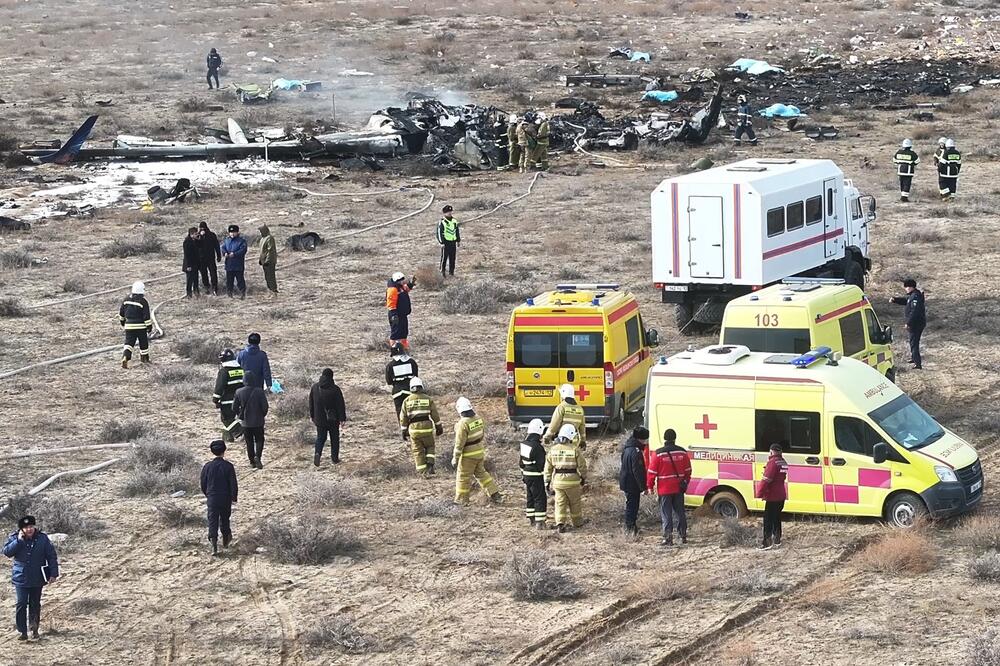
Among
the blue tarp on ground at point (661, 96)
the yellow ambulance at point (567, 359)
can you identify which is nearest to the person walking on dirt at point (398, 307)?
the yellow ambulance at point (567, 359)

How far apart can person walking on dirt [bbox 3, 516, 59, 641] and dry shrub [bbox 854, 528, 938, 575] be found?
7873 mm

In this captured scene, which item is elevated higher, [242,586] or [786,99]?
[786,99]

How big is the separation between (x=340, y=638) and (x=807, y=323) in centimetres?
906

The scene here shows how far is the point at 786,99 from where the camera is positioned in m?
57.1

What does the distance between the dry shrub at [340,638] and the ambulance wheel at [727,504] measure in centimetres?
479

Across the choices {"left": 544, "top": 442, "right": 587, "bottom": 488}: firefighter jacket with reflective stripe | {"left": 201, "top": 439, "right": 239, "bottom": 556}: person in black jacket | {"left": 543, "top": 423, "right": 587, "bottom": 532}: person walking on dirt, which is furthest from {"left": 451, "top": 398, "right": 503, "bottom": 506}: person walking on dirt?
{"left": 201, "top": 439, "right": 239, "bottom": 556}: person in black jacket

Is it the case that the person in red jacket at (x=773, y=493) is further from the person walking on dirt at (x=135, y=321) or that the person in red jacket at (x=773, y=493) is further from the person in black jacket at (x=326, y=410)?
the person walking on dirt at (x=135, y=321)

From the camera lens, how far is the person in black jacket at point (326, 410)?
2006cm

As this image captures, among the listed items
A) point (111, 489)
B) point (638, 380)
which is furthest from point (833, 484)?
point (111, 489)

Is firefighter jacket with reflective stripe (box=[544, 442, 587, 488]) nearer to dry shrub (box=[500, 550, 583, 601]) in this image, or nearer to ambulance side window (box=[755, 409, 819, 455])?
dry shrub (box=[500, 550, 583, 601])

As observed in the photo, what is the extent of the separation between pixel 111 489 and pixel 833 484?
28.8 feet

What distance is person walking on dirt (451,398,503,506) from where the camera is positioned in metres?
18.2

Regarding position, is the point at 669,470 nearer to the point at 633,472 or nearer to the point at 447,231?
the point at 633,472

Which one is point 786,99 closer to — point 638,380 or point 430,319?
point 430,319
